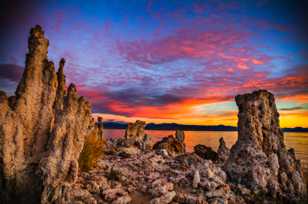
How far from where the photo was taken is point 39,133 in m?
11.1

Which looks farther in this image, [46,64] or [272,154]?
[272,154]

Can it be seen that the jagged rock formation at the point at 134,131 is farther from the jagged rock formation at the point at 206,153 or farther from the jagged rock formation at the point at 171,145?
the jagged rock formation at the point at 206,153

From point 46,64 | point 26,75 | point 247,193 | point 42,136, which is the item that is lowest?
point 247,193

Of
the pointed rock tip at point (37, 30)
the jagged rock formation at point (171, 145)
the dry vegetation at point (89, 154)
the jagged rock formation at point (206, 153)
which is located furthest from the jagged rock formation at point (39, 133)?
the jagged rock formation at point (171, 145)

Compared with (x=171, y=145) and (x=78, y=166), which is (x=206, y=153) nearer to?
(x=171, y=145)

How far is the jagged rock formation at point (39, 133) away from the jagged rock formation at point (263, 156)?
9.70 meters

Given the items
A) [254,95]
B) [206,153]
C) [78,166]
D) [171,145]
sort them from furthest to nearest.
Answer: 1. [171,145]
2. [206,153]
3. [254,95]
4. [78,166]

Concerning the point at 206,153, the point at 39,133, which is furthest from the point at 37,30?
the point at 206,153

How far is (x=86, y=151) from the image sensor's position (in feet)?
44.7

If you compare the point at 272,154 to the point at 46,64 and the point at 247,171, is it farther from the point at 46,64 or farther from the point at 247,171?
the point at 46,64

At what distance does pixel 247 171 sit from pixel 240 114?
13.0 ft

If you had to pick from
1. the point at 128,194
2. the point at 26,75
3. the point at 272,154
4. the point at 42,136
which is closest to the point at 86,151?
the point at 42,136

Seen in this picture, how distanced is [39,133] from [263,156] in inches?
506

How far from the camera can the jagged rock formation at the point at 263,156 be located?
12977 mm
